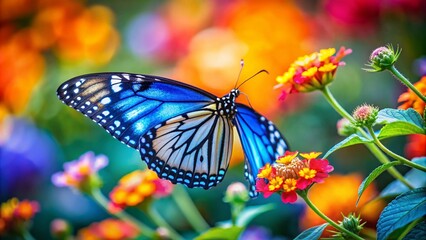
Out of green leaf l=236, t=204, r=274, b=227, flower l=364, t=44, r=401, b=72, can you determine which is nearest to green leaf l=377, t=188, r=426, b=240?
flower l=364, t=44, r=401, b=72

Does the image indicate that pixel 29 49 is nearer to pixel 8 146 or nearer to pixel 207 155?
pixel 8 146

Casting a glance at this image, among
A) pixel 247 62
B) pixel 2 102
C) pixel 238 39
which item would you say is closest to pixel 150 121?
pixel 247 62

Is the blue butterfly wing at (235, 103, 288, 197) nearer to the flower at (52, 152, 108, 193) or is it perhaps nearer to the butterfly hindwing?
the butterfly hindwing

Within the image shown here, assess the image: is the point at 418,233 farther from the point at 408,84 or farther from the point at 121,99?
the point at 121,99

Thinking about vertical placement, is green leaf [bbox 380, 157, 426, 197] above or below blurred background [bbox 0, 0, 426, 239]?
below

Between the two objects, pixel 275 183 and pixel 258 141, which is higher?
pixel 258 141

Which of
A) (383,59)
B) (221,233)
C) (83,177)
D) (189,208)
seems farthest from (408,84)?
(189,208)

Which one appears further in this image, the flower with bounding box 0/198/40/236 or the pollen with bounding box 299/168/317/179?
the flower with bounding box 0/198/40/236

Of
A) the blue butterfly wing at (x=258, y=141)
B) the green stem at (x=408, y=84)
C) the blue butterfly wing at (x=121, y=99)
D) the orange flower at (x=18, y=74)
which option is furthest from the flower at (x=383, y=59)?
the orange flower at (x=18, y=74)
